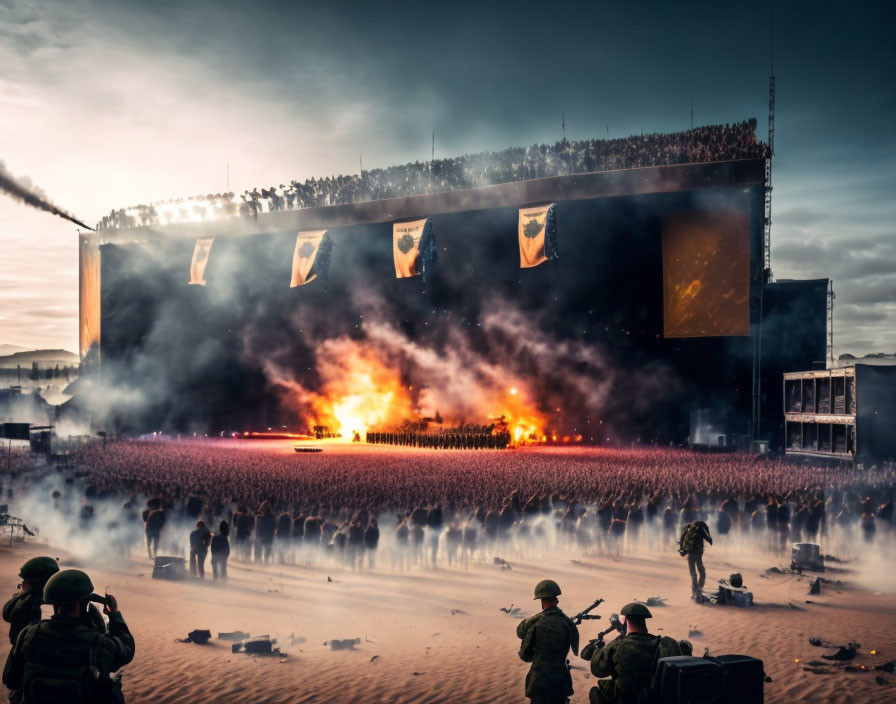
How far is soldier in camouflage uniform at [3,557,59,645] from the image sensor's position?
5.98 m

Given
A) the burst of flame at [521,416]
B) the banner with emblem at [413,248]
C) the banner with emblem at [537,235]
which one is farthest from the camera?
the burst of flame at [521,416]

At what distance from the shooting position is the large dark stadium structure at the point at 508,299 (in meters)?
34.8

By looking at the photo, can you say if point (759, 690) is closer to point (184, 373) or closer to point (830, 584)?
point (830, 584)

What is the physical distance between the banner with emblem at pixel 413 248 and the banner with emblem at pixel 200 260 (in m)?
13.0

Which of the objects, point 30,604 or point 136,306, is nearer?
point 30,604

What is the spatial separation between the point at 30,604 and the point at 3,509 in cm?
1539

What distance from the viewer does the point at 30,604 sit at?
6129 mm

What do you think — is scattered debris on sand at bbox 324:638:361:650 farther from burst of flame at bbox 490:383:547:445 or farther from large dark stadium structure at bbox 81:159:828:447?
burst of flame at bbox 490:383:547:445

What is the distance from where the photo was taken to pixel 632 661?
542 cm

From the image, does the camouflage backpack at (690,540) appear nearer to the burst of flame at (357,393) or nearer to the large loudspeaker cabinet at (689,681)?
the large loudspeaker cabinet at (689,681)

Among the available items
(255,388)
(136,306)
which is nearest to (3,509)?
(255,388)

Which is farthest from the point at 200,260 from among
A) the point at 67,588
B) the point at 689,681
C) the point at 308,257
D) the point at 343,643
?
the point at 689,681

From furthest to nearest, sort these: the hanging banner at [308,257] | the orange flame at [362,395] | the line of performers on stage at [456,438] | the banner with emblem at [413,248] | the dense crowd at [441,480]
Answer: the orange flame at [362,395] → the hanging banner at [308,257] → the banner with emblem at [413,248] → the line of performers on stage at [456,438] → the dense crowd at [441,480]

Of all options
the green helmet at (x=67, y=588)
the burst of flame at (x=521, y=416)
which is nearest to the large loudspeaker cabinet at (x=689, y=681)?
the green helmet at (x=67, y=588)
